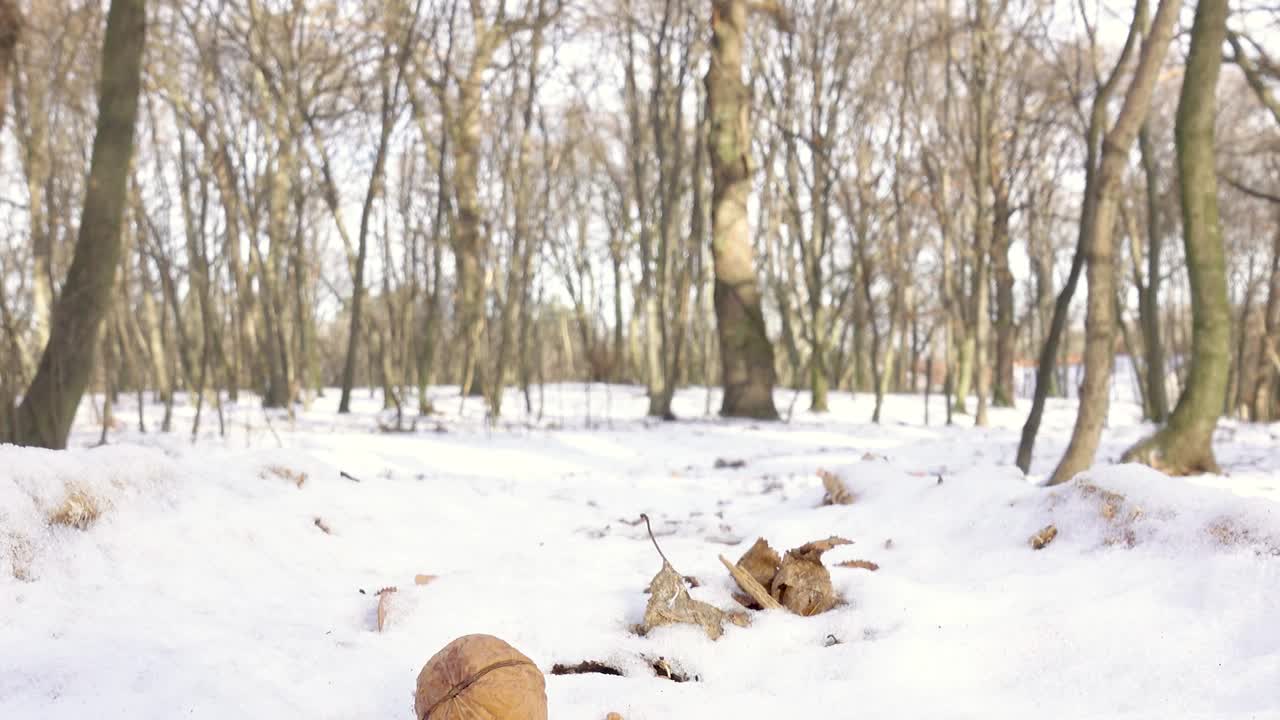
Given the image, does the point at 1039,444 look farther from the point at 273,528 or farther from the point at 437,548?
the point at 273,528

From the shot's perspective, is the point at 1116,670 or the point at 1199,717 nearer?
the point at 1199,717

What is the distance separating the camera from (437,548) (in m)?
2.84

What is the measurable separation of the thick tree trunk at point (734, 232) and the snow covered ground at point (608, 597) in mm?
6317

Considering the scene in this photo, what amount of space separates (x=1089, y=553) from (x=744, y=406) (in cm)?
773

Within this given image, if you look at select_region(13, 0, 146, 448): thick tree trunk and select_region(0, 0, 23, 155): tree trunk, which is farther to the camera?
select_region(0, 0, 23, 155): tree trunk

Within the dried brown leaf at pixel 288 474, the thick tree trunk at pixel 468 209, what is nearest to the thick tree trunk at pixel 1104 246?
the dried brown leaf at pixel 288 474

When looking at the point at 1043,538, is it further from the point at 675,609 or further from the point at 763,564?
the point at 675,609

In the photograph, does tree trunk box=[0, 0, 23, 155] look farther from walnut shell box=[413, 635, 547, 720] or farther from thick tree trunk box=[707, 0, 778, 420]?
thick tree trunk box=[707, 0, 778, 420]

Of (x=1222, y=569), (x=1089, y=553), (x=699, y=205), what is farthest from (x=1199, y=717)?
(x=699, y=205)

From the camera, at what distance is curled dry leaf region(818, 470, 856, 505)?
11.6 ft

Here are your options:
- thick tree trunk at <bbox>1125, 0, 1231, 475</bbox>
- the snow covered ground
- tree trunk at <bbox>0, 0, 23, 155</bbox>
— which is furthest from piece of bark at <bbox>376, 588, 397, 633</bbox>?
tree trunk at <bbox>0, 0, 23, 155</bbox>

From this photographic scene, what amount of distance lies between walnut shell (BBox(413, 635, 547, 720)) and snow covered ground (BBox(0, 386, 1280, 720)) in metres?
0.17

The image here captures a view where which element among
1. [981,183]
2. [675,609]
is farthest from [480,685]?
[981,183]

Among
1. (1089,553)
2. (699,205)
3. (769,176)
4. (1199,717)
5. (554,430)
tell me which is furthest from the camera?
(769,176)
